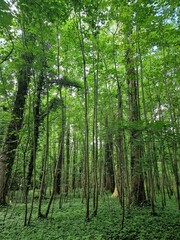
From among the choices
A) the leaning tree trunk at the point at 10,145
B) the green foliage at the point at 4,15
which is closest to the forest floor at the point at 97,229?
the leaning tree trunk at the point at 10,145

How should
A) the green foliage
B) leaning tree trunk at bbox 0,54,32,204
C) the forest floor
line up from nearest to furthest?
the green foliage < the forest floor < leaning tree trunk at bbox 0,54,32,204

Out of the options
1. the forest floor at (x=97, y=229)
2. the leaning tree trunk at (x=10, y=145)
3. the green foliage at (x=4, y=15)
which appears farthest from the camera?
the leaning tree trunk at (x=10, y=145)

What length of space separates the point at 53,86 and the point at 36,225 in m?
4.75

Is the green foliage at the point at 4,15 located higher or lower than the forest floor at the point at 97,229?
higher

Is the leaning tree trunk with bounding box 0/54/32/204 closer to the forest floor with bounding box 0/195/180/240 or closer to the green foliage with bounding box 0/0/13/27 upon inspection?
the forest floor with bounding box 0/195/180/240

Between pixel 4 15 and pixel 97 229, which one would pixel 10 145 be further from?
pixel 4 15

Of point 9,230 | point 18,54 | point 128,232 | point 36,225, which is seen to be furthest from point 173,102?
point 9,230

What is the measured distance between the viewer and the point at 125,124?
14.4 ft

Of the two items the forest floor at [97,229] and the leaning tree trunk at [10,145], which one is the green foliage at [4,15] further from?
the leaning tree trunk at [10,145]

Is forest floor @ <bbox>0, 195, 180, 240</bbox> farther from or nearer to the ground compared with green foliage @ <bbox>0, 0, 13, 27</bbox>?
nearer to the ground

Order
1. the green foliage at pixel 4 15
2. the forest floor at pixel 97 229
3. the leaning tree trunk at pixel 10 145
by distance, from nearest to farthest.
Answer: the green foliage at pixel 4 15 → the forest floor at pixel 97 229 → the leaning tree trunk at pixel 10 145

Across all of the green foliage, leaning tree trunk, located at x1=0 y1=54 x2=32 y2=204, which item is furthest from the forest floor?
the green foliage

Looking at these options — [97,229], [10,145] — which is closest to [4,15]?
[97,229]

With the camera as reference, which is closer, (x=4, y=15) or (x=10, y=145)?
(x=4, y=15)
